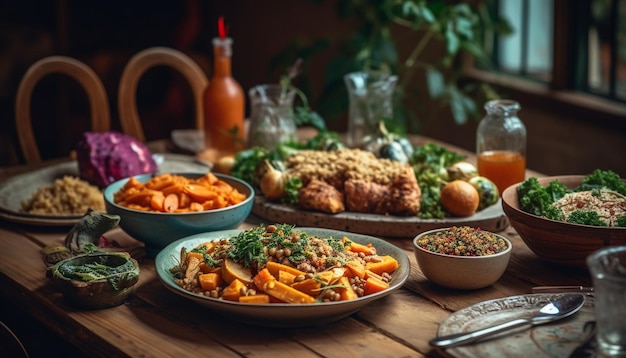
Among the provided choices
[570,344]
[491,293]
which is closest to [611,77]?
[491,293]

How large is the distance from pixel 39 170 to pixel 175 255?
3.29ft

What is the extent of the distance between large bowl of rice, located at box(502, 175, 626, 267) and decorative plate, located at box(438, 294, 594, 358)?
0.14m

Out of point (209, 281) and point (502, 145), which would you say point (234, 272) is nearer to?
point (209, 281)

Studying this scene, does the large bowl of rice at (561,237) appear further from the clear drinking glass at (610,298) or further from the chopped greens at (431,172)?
the clear drinking glass at (610,298)

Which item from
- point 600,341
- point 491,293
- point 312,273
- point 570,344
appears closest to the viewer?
point 600,341

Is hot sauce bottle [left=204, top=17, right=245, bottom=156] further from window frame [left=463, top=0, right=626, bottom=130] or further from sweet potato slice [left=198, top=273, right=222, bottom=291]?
window frame [left=463, top=0, right=626, bottom=130]

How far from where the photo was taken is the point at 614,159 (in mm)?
3854

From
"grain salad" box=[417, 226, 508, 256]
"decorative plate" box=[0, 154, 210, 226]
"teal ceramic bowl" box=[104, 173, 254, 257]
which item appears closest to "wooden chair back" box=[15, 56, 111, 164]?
"decorative plate" box=[0, 154, 210, 226]

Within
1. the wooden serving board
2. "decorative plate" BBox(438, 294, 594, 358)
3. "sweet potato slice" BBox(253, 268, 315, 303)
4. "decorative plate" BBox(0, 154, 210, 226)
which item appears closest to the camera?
"decorative plate" BBox(438, 294, 594, 358)

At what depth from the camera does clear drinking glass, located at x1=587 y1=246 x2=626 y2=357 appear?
1.44 metres

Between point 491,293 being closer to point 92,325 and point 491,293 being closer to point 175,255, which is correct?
point 175,255

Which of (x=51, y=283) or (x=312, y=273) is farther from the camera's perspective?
(x=51, y=283)

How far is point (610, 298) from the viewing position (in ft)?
4.78

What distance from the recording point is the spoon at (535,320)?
1612 millimetres
